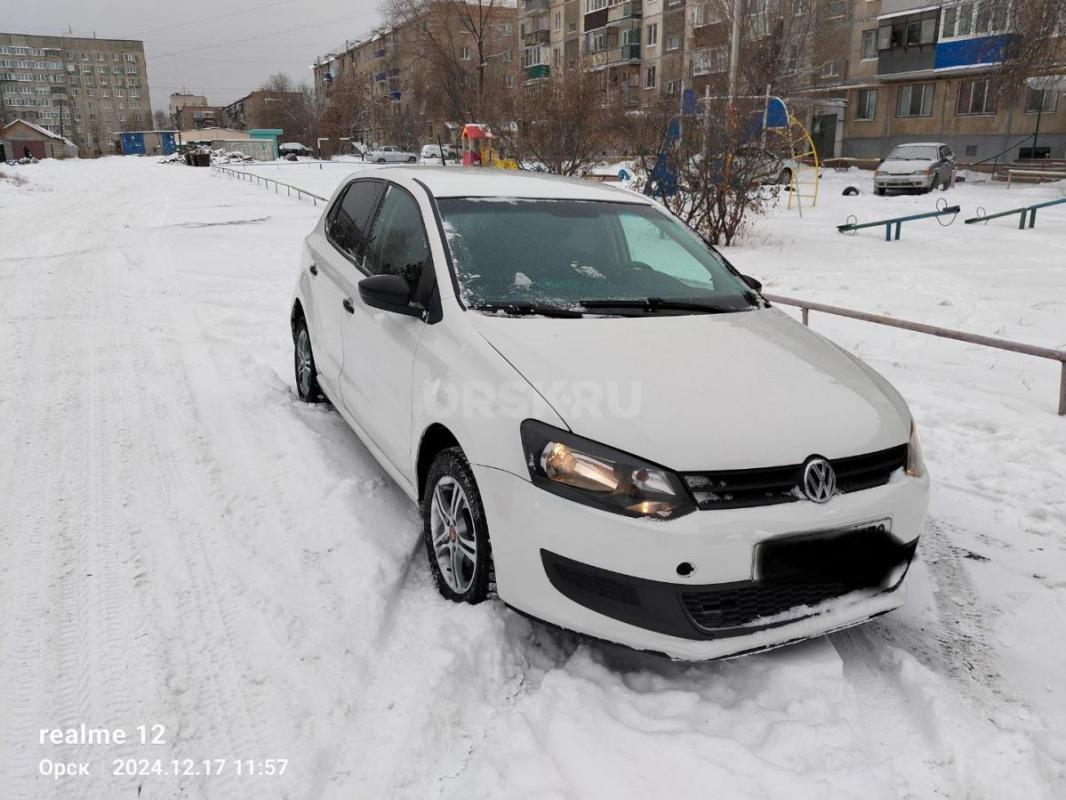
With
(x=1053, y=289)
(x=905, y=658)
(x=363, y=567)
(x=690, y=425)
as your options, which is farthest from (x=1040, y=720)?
(x=1053, y=289)

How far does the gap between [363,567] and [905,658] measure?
222 centimetres

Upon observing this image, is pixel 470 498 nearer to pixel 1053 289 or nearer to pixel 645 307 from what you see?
pixel 645 307

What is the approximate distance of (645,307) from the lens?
351 cm

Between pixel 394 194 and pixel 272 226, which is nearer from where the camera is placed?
pixel 394 194

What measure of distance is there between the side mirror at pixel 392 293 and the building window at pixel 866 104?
4524 cm

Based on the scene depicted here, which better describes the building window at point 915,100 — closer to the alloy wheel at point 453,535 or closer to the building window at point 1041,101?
the building window at point 1041,101

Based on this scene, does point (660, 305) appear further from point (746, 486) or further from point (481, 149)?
point (481, 149)

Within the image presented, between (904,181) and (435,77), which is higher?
(435,77)

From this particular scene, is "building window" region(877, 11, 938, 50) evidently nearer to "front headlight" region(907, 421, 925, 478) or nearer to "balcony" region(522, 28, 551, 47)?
"balcony" region(522, 28, 551, 47)

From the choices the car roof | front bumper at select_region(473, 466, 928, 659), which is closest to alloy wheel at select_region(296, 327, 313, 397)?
the car roof

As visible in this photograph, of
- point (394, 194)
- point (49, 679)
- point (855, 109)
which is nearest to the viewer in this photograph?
point (49, 679)

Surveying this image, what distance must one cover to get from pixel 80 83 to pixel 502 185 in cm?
18406

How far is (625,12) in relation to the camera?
5562 centimetres

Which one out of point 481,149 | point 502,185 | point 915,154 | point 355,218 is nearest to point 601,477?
point 502,185
